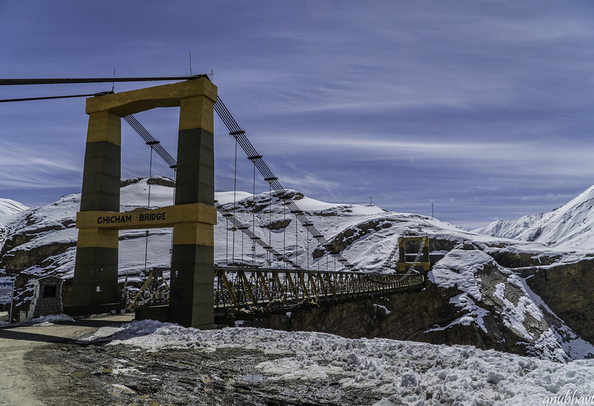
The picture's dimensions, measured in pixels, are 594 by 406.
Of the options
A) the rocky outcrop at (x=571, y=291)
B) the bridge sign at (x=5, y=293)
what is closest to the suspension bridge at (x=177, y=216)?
the bridge sign at (x=5, y=293)

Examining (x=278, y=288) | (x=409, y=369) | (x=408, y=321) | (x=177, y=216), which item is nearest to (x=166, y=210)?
(x=177, y=216)

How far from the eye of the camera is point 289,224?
13312cm

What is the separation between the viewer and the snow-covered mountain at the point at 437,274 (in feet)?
198

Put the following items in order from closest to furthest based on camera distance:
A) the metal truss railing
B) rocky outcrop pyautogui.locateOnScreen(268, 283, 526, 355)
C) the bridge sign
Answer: the bridge sign → the metal truss railing → rocky outcrop pyautogui.locateOnScreen(268, 283, 526, 355)

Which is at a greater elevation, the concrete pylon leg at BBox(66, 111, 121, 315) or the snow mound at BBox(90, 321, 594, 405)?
the concrete pylon leg at BBox(66, 111, 121, 315)

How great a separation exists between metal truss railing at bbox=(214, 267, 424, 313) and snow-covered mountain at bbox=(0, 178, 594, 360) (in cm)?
571

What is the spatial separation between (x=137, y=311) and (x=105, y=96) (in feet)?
47.0

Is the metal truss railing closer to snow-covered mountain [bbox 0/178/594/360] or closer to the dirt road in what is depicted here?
snow-covered mountain [bbox 0/178/594/360]

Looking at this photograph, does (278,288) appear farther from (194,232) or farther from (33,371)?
(33,371)

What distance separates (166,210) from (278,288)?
84.3 ft

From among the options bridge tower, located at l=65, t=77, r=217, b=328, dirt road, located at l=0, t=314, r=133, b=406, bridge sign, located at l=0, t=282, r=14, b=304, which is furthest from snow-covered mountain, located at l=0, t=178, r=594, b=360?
dirt road, located at l=0, t=314, r=133, b=406

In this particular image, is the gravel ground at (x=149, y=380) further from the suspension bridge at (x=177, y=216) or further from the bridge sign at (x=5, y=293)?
the bridge sign at (x=5, y=293)

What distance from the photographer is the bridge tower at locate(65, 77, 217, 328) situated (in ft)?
70.5

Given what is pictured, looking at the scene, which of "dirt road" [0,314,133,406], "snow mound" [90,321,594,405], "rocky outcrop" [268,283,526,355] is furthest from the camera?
"rocky outcrop" [268,283,526,355]
